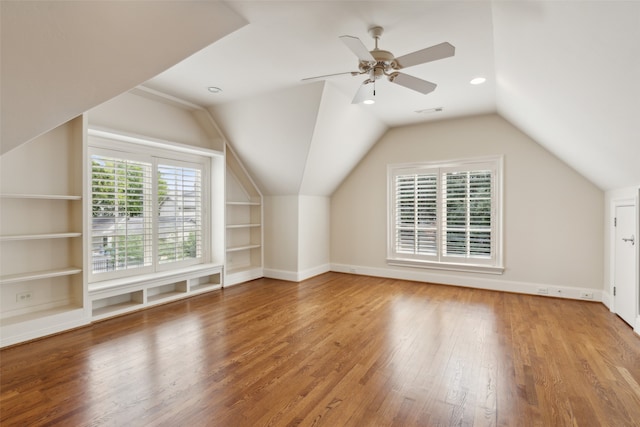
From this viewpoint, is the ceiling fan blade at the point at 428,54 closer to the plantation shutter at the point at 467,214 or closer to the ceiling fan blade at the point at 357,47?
the ceiling fan blade at the point at 357,47

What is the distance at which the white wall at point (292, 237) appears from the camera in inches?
220

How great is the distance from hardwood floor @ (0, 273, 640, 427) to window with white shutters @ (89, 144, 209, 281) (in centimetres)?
79

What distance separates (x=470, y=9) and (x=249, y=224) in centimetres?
452

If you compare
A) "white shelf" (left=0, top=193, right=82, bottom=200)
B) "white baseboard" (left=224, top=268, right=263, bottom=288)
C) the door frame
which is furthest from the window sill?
"white shelf" (left=0, top=193, right=82, bottom=200)

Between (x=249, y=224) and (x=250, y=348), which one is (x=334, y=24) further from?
(x=249, y=224)

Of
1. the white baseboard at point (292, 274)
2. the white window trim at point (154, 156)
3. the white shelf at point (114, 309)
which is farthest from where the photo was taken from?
the white baseboard at point (292, 274)

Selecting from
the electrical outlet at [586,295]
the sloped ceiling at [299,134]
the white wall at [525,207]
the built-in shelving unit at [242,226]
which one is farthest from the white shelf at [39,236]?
the electrical outlet at [586,295]

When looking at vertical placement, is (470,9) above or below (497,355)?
above

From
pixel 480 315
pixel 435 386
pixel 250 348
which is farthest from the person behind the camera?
pixel 480 315

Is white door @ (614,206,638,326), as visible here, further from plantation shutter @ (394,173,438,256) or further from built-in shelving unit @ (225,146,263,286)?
built-in shelving unit @ (225,146,263,286)

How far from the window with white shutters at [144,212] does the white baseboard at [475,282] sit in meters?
3.02

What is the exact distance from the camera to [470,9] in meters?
2.38

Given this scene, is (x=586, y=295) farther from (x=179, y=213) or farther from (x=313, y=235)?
(x=179, y=213)

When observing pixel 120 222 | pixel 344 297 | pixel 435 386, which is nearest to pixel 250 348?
pixel 435 386
